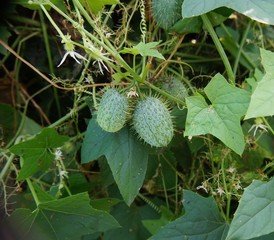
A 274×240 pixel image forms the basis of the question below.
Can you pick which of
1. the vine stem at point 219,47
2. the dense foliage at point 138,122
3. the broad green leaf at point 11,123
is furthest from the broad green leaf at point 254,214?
the broad green leaf at point 11,123

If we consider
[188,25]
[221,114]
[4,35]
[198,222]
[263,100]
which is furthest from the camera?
[4,35]

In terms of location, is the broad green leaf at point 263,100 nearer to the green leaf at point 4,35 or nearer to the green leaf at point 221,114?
the green leaf at point 221,114

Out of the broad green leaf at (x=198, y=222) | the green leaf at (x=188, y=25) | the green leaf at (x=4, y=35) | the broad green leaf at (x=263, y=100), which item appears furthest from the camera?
the green leaf at (x=4, y=35)

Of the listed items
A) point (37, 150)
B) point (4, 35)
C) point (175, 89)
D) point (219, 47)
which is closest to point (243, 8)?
point (219, 47)

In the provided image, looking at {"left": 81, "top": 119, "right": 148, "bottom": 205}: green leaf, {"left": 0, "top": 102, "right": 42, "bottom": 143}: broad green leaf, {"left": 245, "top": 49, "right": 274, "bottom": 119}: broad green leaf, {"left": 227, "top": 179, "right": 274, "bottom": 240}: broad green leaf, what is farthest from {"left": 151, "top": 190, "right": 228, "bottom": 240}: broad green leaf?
{"left": 0, "top": 102, "right": 42, "bottom": 143}: broad green leaf

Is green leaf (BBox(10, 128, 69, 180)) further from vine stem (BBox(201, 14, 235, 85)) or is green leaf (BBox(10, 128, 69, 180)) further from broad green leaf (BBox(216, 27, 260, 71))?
broad green leaf (BBox(216, 27, 260, 71))

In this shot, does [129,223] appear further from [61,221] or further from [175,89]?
[175,89]

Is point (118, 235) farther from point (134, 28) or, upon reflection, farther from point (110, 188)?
point (134, 28)

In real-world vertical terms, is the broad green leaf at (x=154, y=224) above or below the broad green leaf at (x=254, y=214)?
below
